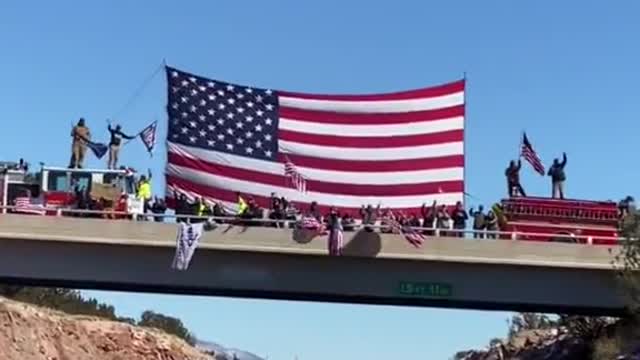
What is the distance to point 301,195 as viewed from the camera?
49938 mm

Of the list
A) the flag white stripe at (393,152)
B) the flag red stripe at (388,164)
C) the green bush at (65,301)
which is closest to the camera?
the flag red stripe at (388,164)

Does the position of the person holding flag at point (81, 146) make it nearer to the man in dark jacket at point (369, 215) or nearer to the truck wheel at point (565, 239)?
the man in dark jacket at point (369, 215)

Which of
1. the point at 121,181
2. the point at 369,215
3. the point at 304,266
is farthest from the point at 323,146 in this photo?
the point at 121,181

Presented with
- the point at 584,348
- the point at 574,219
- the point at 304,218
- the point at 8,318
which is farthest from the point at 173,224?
the point at 8,318

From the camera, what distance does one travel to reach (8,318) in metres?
72.2

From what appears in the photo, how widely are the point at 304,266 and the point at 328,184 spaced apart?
116 inches

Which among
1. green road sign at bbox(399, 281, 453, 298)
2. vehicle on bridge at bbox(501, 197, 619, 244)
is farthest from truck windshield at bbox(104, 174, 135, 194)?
vehicle on bridge at bbox(501, 197, 619, 244)

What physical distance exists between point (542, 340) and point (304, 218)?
3727 cm

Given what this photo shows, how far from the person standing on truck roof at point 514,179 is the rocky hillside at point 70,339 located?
27.5 m

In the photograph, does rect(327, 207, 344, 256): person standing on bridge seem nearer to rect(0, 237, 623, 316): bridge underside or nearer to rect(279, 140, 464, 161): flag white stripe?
rect(0, 237, 623, 316): bridge underside

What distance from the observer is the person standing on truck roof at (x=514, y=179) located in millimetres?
51531

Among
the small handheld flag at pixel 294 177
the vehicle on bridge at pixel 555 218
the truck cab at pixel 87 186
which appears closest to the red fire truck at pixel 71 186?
the truck cab at pixel 87 186

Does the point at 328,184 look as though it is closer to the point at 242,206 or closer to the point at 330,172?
the point at 330,172

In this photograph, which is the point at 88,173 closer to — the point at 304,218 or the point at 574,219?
the point at 304,218
